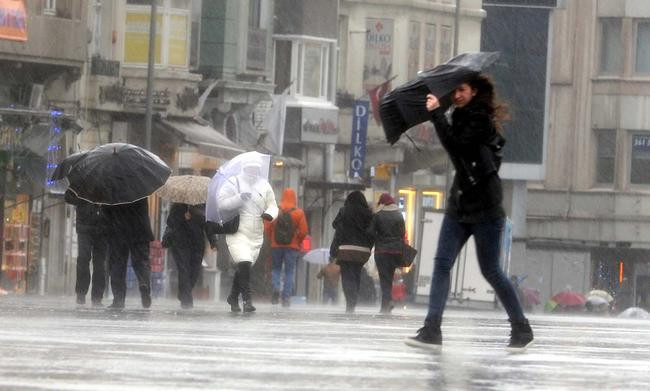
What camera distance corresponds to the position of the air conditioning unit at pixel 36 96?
41.2m

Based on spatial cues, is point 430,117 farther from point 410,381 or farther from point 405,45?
point 405,45

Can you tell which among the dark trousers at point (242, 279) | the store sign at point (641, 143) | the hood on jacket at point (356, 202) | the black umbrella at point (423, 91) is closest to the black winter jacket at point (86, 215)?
the dark trousers at point (242, 279)

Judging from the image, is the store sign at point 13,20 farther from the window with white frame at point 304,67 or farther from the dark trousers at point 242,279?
the dark trousers at point 242,279

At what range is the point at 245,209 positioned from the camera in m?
23.2

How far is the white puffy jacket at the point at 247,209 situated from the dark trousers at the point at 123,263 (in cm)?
107

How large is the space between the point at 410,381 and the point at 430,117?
10.6 feet

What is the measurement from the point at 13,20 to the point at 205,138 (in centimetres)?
641

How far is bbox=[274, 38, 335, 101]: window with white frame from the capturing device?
176 ft

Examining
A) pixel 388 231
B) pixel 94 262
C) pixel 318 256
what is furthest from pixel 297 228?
pixel 318 256

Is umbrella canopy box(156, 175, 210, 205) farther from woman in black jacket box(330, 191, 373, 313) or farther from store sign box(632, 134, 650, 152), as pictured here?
store sign box(632, 134, 650, 152)

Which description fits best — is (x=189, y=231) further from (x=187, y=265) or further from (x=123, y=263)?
(x=123, y=263)

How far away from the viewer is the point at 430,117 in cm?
1345

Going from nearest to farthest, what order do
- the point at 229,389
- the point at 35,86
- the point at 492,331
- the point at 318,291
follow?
the point at 229,389, the point at 492,331, the point at 35,86, the point at 318,291

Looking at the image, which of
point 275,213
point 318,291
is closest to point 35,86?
point 318,291
